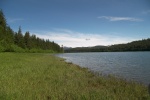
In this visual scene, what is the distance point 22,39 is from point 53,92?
306 ft

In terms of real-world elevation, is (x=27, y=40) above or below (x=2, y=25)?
below

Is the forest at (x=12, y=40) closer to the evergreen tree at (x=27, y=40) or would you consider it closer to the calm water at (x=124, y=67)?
the evergreen tree at (x=27, y=40)

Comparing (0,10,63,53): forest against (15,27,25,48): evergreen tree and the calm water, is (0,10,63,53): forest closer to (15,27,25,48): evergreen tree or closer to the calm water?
(15,27,25,48): evergreen tree

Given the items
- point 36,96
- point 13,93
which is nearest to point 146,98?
point 36,96

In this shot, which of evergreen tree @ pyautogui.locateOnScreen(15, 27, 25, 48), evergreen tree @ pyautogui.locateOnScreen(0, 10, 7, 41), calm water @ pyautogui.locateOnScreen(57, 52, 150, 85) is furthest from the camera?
evergreen tree @ pyautogui.locateOnScreen(15, 27, 25, 48)

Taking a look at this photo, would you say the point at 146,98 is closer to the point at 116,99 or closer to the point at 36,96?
the point at 116,99

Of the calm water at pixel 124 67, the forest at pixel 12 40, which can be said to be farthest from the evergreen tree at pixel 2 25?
the calm water at pixel 124 67

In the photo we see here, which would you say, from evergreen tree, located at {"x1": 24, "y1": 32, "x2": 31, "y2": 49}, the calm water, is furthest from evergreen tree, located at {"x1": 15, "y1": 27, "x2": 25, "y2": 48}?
the calm water

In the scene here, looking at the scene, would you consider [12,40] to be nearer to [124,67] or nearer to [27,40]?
[27,40]

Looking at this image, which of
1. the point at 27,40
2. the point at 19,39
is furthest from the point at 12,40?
the point at 27,40

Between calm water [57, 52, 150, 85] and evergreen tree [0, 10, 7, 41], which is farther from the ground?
evergreen tree [0, 10, 7, 41]

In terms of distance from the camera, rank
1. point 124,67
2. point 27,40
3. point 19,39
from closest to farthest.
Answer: point 124,67 → point 19,39 → point 27,40

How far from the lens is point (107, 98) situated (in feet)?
33.2

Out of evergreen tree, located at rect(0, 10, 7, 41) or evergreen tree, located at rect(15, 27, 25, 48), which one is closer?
evergreen tree, located at rect(0, 10, 7, 41)
